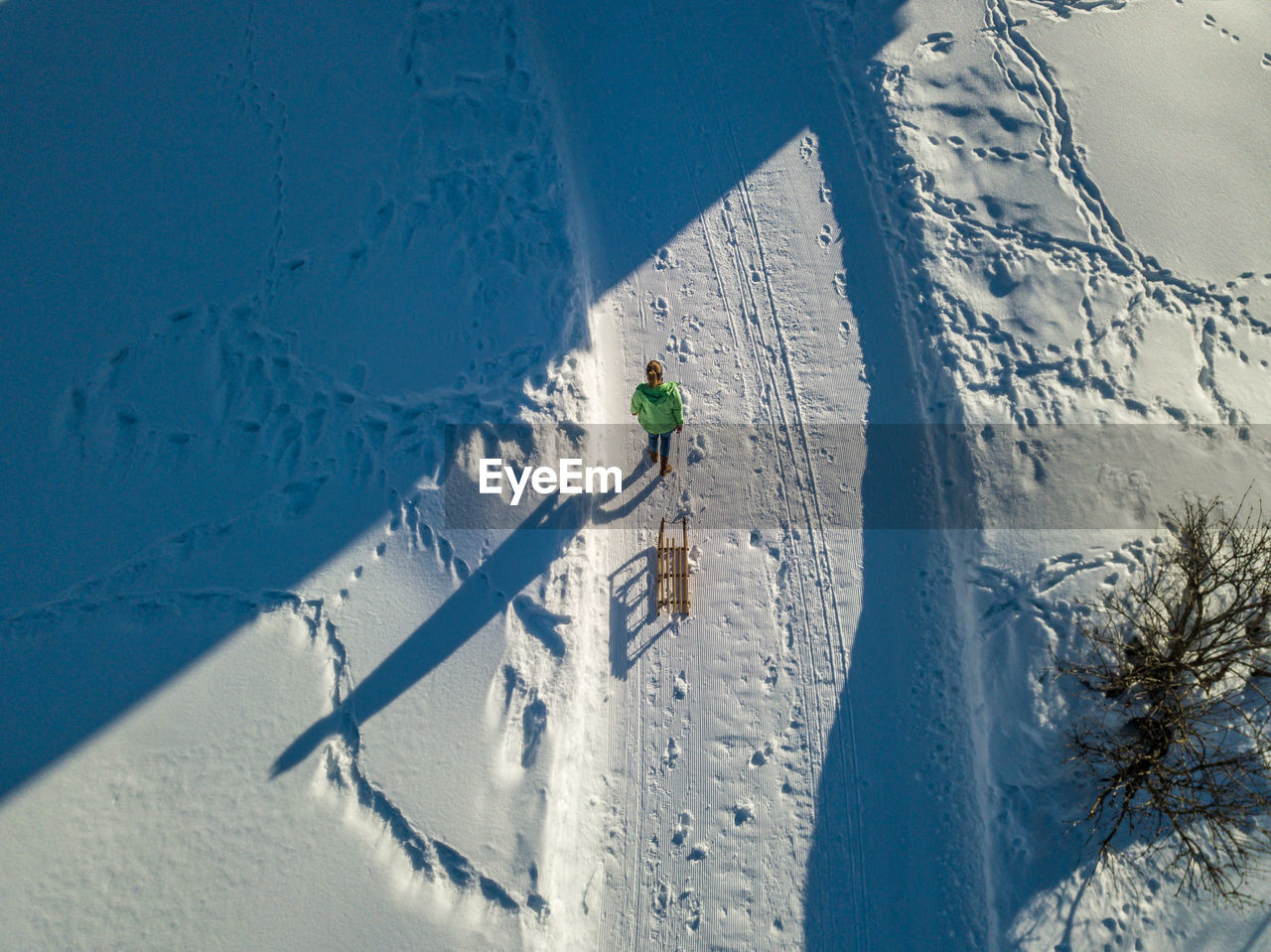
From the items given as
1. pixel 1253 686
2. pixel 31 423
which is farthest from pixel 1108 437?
pixel 31 423

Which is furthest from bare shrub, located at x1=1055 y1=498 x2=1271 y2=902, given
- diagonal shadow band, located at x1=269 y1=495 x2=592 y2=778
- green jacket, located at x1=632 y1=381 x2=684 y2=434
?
diagonal shadow band, located at x1=269 y1=495 x2=592 y2=778

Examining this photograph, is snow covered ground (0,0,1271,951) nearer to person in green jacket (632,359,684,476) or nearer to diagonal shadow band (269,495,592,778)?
diagonal shadow band (269,495,592,778)

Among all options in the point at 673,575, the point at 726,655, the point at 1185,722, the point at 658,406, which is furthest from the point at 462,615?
the point at 1185,722

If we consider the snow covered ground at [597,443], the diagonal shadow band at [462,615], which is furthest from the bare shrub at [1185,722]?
the diagonal shadow band at [462,615]

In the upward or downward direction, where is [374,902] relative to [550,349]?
downward

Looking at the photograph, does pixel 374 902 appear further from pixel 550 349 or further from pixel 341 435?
pixel 550 349

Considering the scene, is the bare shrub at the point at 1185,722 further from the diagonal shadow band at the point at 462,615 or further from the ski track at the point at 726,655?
the diagonal shadow band at the point at 462,615

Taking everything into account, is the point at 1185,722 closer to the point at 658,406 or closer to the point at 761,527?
the point at 761,527
